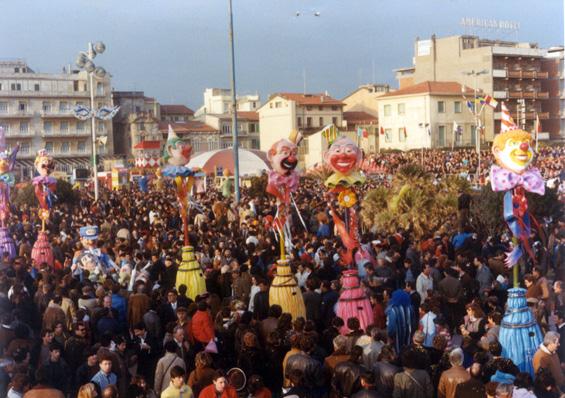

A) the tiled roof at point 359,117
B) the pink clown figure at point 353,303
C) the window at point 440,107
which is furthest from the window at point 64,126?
the pink clown figure at point 353,303

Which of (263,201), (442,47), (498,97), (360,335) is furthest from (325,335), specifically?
(442,47)

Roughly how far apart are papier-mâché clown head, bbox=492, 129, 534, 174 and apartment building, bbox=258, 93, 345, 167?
46.8 m

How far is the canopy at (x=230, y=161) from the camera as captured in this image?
28.8 metres

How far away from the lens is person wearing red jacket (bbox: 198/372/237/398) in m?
5.98

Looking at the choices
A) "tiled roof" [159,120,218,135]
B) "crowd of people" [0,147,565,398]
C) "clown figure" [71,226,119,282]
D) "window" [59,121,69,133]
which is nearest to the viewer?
"crowd of people" [0,147,565,398]

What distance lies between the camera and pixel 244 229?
15742 mm

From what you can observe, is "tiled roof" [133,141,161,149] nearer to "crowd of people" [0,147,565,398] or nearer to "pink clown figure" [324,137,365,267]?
"crowd of people" [0,147,565,398]

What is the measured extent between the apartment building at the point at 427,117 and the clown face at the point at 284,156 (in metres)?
42.0

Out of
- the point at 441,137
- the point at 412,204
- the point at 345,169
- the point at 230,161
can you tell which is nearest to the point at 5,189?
the point at 345,169

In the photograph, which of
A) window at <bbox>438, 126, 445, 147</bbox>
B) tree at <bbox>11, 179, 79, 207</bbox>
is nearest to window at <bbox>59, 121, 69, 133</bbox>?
window at <bbox>438, 126, 445, 147</bbox>

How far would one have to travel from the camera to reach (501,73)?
5338 cm

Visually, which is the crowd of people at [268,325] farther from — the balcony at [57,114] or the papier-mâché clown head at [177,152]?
the balcony at [57,114]

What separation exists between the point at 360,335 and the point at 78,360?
9.74 feet

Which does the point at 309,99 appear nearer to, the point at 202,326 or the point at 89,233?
the point at 89,233
